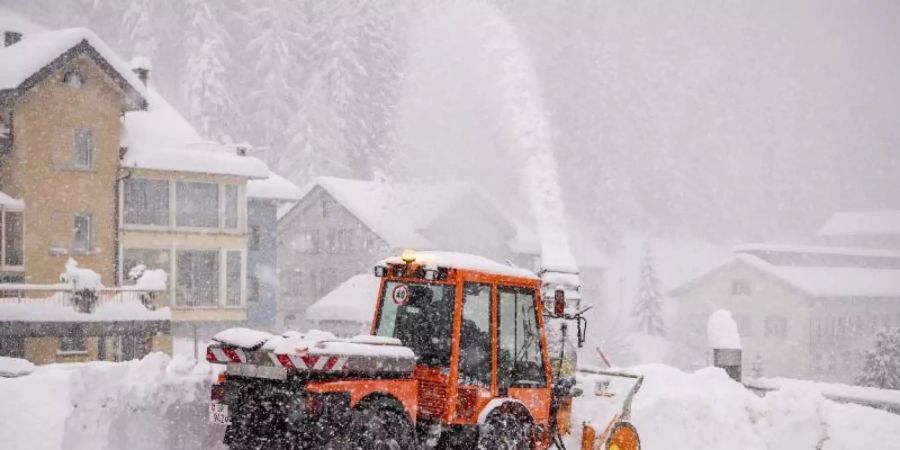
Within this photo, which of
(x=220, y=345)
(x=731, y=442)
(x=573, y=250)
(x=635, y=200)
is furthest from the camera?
(x=635, y=200)

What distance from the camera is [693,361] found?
66688 millimetres

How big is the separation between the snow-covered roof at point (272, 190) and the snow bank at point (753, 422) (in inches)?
1269

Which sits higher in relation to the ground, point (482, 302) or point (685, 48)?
point (685, 48)

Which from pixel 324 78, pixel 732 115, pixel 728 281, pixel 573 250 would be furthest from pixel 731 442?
pixel 732 115

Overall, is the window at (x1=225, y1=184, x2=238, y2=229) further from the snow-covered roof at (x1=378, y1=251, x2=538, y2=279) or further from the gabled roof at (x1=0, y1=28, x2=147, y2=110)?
the snow-covered roof at (x1=378, y1=251, x2=538, y2=279)

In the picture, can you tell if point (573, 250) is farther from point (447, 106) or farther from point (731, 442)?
point (731, 442)

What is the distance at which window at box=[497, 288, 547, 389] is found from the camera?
1030 centimetres

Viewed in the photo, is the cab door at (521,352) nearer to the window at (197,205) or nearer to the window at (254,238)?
the window at (197,205)

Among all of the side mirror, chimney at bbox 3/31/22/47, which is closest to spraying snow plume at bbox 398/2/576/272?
chimney at bbox 3/31/22/47

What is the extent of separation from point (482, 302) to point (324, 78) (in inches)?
2555

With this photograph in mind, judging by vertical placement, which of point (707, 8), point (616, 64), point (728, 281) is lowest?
point (728, 281)

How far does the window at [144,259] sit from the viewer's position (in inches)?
1447

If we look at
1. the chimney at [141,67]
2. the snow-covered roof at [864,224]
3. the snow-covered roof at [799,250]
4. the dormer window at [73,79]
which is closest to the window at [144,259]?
the dormer window at [73,79]

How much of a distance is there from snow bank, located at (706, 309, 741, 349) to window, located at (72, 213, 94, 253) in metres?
25.6
